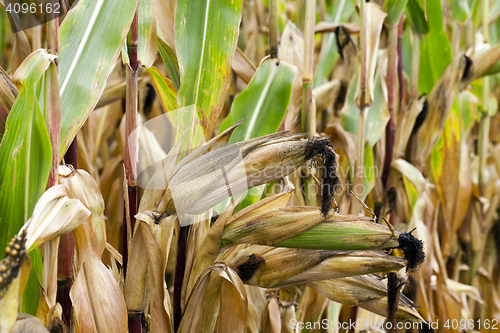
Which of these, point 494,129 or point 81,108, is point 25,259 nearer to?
point 81,108

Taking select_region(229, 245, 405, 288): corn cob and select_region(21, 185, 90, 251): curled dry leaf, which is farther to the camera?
select_region(229, 245, 405, 288): corn cob

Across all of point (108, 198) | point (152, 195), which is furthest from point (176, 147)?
point (108, 198)

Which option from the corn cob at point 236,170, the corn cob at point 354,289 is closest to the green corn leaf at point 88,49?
the corn cob at point 236,170

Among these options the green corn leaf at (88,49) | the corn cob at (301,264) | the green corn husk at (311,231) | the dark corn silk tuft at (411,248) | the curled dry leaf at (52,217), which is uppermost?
the green corn leaf at (88,49)

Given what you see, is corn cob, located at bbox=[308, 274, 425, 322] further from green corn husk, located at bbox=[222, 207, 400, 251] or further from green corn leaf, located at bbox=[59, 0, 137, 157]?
green corn leaf, located at bbox=[59, 0, 137, 157]

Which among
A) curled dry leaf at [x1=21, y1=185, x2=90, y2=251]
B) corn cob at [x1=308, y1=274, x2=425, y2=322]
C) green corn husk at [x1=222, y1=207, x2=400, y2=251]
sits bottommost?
corn cob at [x1=308, y1=274, x2=425, y2=322]

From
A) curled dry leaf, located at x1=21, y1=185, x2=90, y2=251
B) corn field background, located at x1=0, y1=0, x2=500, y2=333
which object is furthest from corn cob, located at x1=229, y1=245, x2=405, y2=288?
curled dry leaf, located at x1=21, y1=185, x2=90, y2=251

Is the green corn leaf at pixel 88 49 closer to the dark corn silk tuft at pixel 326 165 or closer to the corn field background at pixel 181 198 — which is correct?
the corn field background at pixel 181 198

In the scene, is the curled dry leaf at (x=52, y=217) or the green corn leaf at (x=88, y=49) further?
the green corn leaf at (x=88, y=49)

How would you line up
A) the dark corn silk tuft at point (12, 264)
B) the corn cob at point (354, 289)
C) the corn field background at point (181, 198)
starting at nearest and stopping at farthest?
the dark corn silk tuft at point (12, 264) → the corn field background at point (181, 198) → the corn cob at point (354, 289)
